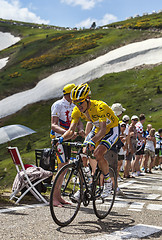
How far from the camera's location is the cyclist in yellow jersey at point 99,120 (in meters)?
5.48

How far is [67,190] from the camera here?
5371mm

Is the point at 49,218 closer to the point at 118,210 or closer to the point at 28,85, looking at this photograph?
the point at 118,210

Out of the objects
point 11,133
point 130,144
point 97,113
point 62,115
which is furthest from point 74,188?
point 130,144

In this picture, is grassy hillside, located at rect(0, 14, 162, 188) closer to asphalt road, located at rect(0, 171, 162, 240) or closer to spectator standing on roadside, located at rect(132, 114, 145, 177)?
spectator standing on roadside, located at rect(132, 114, 145, 177)

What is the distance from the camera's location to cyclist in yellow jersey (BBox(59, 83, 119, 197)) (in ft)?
18.0

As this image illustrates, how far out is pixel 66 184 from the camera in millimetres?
5238

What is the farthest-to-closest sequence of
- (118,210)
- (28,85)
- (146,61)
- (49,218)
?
(28,85)
(146,61)
(118,210)
(49,218)

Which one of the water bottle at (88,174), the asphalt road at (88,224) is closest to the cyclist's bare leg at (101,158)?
the water bottle at (88,174)

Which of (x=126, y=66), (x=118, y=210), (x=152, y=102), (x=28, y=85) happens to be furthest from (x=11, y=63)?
(x=118, y=210)

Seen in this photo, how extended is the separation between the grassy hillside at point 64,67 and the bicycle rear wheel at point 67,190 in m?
30.2

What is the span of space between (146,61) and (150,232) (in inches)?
2642

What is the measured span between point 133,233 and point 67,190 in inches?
46.7

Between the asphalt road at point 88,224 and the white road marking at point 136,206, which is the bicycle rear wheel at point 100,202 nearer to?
the asphalt road at point 88,224

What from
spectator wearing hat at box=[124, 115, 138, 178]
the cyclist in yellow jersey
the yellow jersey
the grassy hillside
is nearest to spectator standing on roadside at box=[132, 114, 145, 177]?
spectator wearing hat at box=[124, 115, 138, 178]
